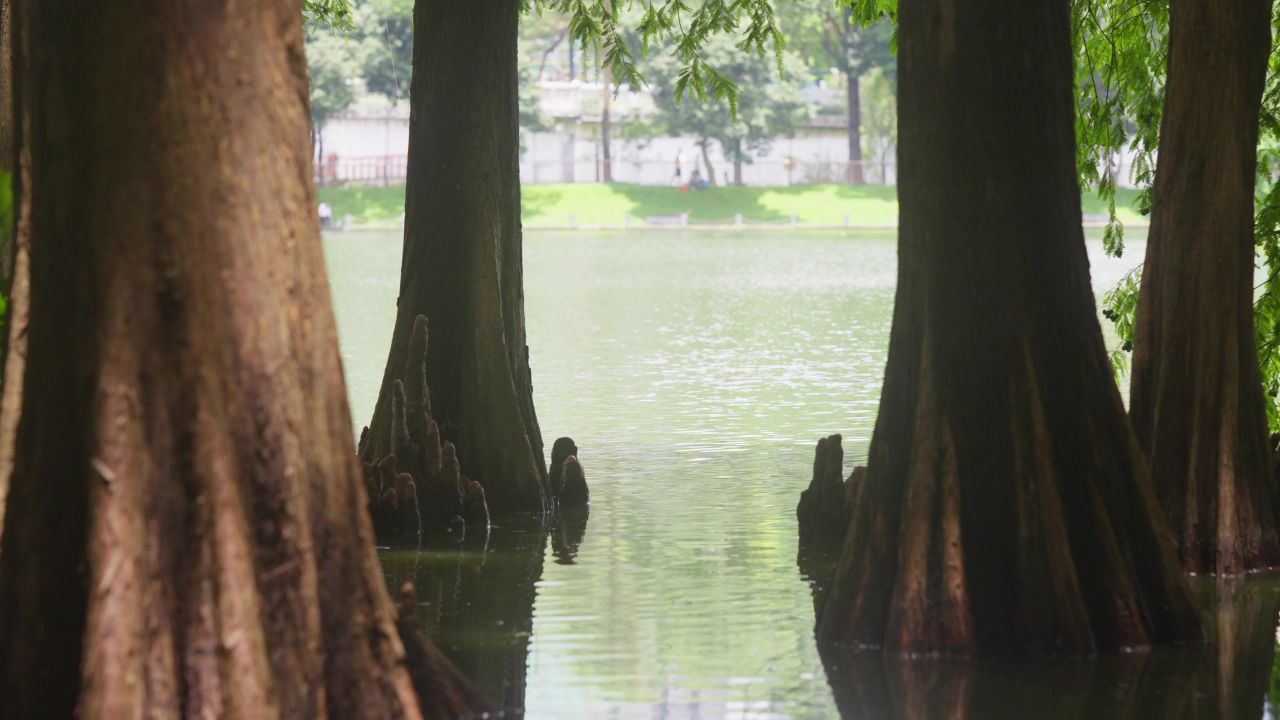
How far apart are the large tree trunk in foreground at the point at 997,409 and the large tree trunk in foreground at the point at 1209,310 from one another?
173 cm

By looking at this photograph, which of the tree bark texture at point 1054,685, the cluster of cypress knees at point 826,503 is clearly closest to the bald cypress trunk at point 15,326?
the tree bark texture at point 1054,685

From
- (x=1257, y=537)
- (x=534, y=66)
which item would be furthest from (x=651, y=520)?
(x=534, y=66)

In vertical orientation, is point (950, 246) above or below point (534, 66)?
below

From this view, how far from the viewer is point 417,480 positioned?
1221 cm

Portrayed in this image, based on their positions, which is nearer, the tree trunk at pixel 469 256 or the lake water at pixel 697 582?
the lake water at pixel 697 582

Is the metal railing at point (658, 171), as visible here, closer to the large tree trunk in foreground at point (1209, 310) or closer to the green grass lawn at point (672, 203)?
the green grass lawn at point (672, 203)

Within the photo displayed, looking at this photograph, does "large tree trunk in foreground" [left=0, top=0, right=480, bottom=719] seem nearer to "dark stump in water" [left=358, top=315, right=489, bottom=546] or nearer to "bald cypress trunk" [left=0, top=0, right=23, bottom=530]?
"bald cypress trunk" [left=0, top=0, right=23, bottom=530]

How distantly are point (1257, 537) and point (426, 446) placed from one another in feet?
16.4

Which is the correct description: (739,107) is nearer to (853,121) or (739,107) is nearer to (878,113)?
(853,121)

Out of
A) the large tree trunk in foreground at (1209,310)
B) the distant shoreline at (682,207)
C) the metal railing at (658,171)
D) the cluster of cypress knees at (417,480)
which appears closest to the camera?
the large tree trunk in foreground at (1209,310)

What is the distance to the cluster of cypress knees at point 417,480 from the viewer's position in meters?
12.0

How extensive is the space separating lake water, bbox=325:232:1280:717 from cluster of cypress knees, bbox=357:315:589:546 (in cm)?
33

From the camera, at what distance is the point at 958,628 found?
8148mm

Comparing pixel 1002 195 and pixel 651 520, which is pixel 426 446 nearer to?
pixel 651 520
